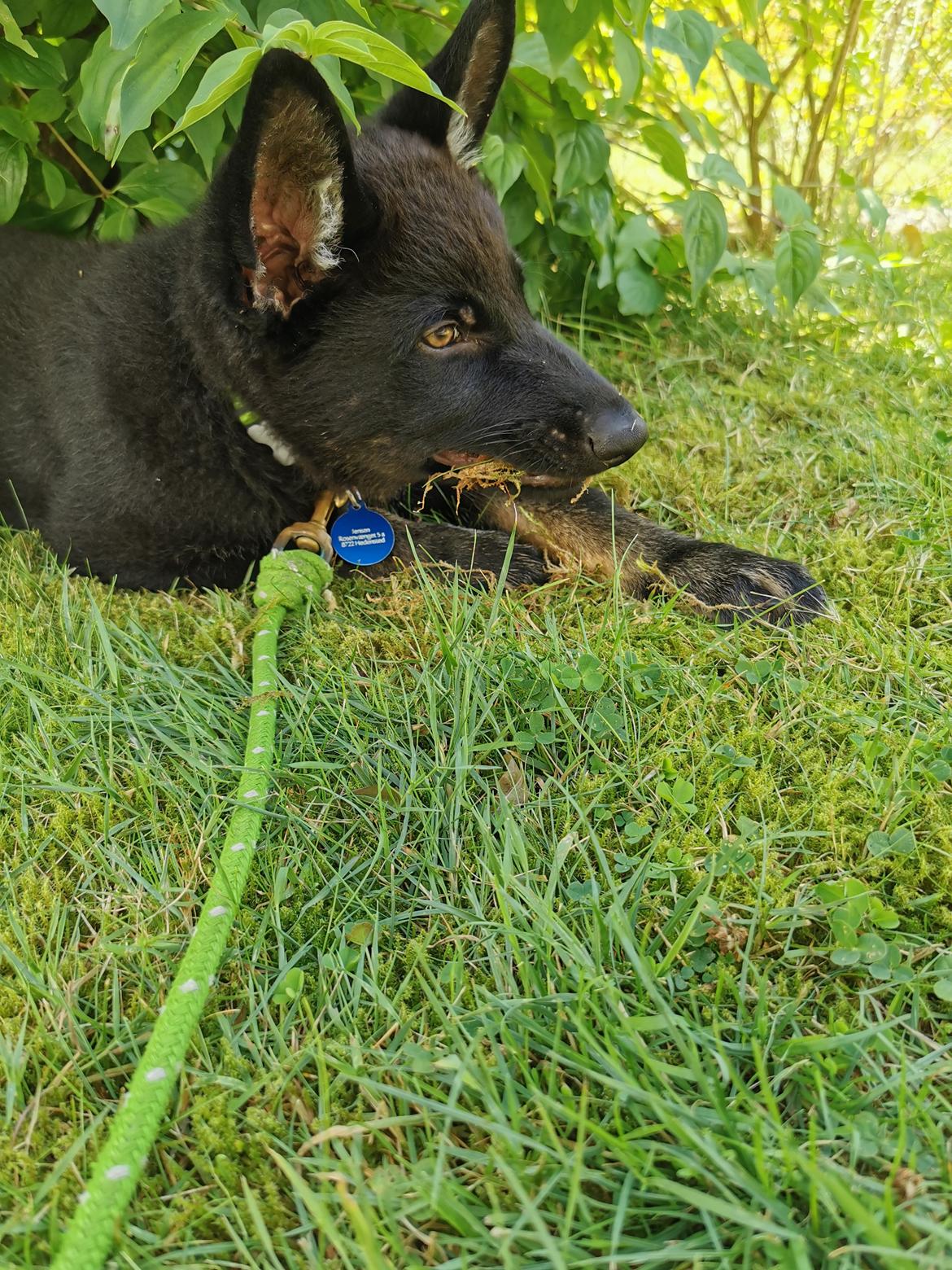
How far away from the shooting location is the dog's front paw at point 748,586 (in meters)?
1.95

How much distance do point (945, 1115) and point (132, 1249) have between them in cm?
90

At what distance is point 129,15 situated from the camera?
1315 millimetres

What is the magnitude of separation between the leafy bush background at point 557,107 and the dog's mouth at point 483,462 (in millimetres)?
755

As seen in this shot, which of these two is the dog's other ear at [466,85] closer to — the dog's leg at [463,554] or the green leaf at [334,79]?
the green leaf at [334,79]

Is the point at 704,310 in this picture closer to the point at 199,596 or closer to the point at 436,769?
the point at 199,596

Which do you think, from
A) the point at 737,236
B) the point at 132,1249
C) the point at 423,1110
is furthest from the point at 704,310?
the point at 132,1249

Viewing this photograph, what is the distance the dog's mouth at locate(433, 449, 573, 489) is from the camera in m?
2.17

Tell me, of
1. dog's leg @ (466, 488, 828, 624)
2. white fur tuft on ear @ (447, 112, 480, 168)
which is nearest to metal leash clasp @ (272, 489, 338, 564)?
dog's leg @ (466, 488, 828, 624)

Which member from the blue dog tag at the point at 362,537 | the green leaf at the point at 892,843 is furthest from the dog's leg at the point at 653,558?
the green leaf at the point at 892,843

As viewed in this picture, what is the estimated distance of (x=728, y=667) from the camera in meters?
1.80

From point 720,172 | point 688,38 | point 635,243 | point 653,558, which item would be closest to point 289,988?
point 653,558

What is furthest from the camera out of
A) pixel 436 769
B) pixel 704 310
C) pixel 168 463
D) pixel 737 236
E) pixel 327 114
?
pixel 737 236

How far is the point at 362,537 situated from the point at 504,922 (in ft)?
3.79

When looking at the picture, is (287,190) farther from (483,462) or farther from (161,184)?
(161,184)
